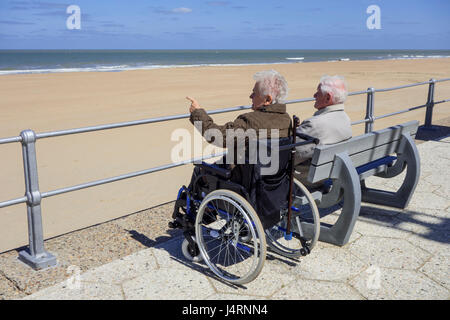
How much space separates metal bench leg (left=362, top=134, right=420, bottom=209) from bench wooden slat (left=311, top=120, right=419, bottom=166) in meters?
0.11

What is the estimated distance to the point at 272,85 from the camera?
3156 millimetres

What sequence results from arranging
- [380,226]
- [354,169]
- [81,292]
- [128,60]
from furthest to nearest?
[128,60], [380,226], [354,169], [81,292]

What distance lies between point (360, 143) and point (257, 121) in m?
1.00

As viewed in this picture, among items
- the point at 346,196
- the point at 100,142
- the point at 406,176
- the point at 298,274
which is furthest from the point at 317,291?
the point at 100,142

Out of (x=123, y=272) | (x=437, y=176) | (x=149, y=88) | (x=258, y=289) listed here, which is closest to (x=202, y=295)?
(x=258, y=289)

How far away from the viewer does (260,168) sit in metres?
2.98

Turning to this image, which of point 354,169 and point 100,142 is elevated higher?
point 354,169

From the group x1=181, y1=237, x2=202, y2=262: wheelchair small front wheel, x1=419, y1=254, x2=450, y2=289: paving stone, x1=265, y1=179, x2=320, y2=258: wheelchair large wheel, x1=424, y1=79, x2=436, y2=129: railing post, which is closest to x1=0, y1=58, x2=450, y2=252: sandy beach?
x1=424, y1=79, x2=436, y2=129: railing post

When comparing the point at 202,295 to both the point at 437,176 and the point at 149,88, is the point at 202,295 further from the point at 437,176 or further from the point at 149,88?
the point at 149,88

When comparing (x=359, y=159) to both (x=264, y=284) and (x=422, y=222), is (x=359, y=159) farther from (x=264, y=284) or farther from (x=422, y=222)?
(x=264, y=284)

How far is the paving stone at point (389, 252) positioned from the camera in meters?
3.37

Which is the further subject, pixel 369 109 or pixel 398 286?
pixel 369 109

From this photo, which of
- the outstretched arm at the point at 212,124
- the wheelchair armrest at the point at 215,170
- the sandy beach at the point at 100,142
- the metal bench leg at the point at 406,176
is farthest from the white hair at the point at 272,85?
the sandy beach at the point at 100,142

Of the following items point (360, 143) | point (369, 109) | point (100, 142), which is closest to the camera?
point (360, 143)
